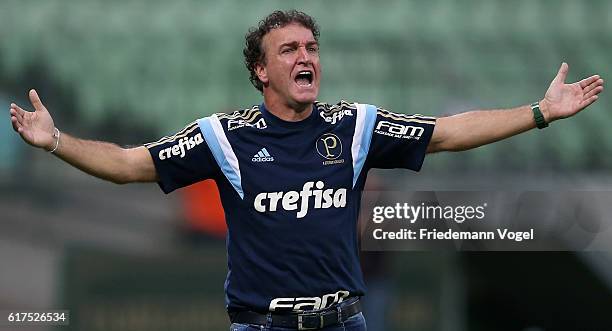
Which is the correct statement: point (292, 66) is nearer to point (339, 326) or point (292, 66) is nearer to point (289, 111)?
point (289, 111)

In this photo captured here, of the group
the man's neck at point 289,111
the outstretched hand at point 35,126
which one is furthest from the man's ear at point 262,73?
the outstretched hand at point 35,126

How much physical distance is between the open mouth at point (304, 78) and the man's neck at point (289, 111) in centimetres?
8

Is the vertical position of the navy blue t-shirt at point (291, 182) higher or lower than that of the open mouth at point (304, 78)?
lower

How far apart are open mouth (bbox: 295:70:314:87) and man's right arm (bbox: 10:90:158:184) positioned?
623mm

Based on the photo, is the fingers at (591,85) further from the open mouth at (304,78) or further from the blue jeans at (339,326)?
the blue jeans at (339,326)

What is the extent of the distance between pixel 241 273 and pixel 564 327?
369cm

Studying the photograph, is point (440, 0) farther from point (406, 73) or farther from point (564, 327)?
point (564, 327)

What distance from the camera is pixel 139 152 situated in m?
4.04

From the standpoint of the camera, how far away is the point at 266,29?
167 inches

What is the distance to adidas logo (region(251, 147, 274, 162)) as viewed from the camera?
13.1 ft

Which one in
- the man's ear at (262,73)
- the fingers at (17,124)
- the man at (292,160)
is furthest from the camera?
the man's ear at (262,73)

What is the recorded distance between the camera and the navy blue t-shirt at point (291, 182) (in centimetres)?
390
